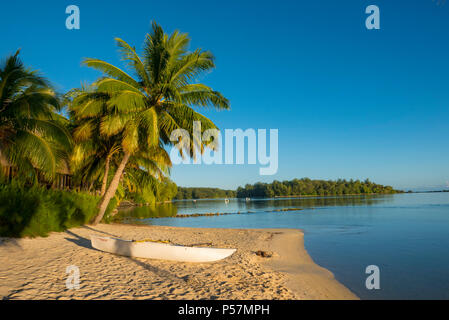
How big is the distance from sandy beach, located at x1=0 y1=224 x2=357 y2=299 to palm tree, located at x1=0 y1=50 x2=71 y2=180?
11.9 feet

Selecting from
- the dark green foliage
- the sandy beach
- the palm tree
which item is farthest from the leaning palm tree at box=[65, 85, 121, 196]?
the sandy beach

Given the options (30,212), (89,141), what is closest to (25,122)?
(30,212)

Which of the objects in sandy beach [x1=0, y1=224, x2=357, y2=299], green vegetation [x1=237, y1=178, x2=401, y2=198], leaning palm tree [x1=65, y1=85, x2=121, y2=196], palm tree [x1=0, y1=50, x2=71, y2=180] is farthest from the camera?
green vegetation [x1=237, y1=178, x2=401, y2=198]

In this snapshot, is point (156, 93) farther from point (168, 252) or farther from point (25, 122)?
point (168, 252)

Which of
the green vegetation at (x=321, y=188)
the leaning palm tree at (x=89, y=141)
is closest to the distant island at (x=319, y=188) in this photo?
the green vegetation at (x=321, y=188)

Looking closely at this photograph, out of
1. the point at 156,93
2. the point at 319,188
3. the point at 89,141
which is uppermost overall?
the point at 156,93

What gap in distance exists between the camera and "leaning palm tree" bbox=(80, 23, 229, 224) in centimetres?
1307

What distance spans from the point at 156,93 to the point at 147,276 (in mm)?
10458

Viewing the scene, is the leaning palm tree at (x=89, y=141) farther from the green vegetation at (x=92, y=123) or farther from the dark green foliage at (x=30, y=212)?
the dark green foliage at (x=30, y=212)

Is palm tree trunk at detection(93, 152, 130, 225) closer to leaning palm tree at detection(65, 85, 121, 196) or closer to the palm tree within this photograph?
leaning palm tree at detection(65, 85, 121, 196)

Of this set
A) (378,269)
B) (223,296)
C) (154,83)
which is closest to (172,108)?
(154,83)

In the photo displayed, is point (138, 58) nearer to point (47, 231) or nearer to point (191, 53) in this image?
point (191, 53)

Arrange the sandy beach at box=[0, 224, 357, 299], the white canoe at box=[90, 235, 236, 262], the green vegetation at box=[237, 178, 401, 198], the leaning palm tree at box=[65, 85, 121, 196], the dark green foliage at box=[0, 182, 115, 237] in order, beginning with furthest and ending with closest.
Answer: the green vegetation at box=[237, 178, 401, 198], the leaning palm tree at box=[65, 85, 121, 196], the dark green foliage at box=[0, 182, 115, 237], the white canoe at box=[90, 235, 236, 262], the sandy beach at box=[0, 224, 357, 299]

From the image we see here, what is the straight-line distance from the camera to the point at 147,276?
6805 millimetres
